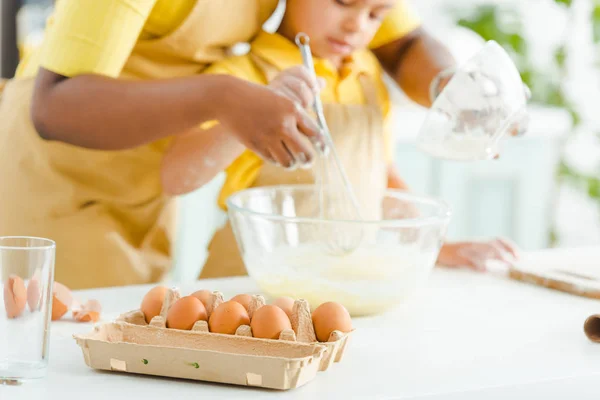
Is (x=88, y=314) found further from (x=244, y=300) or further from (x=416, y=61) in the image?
(x=416, y=61)

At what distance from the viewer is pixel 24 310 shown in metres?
0.74

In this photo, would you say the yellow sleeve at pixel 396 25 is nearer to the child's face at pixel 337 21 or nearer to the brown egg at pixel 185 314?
the child's face at pixel 337 21

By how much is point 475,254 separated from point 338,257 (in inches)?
13.9

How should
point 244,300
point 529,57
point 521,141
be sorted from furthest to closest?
point 529,57 < point 521,141 < point 244,300

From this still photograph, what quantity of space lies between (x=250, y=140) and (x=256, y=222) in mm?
100

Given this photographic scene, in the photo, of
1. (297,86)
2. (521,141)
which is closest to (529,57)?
(521,141)

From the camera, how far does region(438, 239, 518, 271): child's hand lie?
51.0 inches

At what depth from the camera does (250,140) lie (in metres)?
1.01

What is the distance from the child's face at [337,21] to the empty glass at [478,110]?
0.16 meters

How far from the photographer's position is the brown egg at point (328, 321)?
81 cm

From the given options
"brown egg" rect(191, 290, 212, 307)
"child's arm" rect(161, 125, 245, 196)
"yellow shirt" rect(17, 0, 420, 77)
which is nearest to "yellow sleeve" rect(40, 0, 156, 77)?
"yellow shirt" rect(17, 0, 420, 77)

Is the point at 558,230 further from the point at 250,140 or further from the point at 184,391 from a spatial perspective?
the point at 184,391

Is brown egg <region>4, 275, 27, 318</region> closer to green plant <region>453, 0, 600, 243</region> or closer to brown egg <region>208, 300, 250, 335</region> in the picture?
brown egg <region>208, 300, 250, 335</region>

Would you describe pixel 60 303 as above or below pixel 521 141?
above
